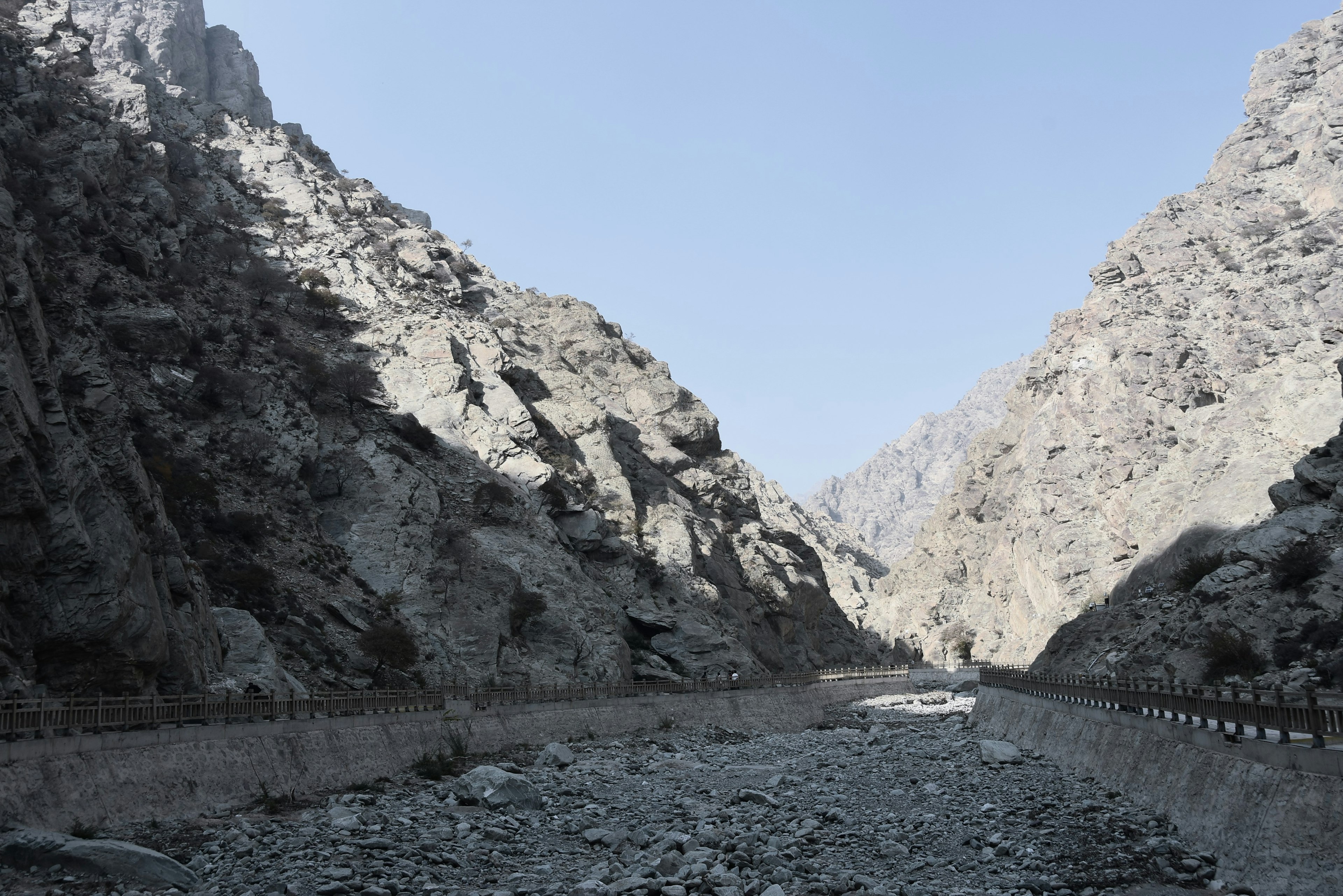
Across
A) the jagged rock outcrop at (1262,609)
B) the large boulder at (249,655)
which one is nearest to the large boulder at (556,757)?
the large boulder at (249,655)

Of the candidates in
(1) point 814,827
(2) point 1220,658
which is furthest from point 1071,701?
(1) point 814,827

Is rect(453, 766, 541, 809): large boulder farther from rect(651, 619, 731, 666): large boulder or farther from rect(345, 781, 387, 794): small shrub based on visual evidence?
rect(651, 619, 731, 666): large boulder

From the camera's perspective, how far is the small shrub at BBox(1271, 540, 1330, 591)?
37.6 m

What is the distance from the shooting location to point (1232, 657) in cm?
3688

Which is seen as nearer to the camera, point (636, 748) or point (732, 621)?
point (636, 748)

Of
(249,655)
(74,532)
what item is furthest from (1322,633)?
(74,532)

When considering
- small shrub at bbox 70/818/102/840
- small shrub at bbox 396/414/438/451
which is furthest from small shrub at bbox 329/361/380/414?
small shrub at bbox 70/818/102/840

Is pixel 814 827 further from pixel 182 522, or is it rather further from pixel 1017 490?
pixel 1017 490

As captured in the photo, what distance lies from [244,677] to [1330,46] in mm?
117544

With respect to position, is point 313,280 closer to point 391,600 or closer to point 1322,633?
point 391,600

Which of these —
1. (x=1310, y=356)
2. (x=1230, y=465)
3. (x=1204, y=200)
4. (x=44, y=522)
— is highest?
(x=1204, y=200)

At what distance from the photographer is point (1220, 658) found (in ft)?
123

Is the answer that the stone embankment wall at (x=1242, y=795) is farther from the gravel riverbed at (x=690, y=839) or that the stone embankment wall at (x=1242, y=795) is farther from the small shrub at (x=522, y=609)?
the small shrub at (x=522, y=609)

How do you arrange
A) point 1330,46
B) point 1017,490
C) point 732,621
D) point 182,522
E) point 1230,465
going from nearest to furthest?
1. point 182,522
2. point 1230,465
3. point 732,621
4. point 1330,46
5. point 1017,490
